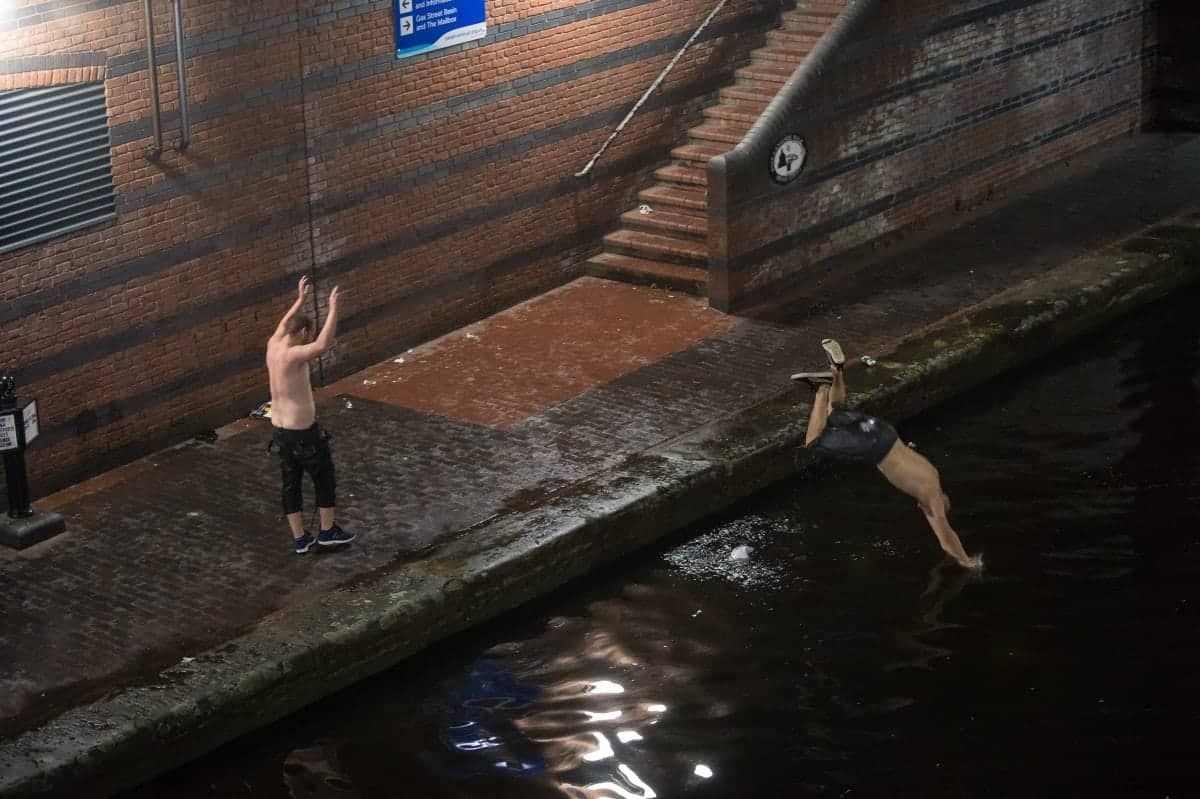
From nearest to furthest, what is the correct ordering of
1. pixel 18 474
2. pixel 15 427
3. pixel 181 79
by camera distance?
pixel 15 427 < pixel 18 474 < pixel 181 79

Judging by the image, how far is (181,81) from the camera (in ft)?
45.6

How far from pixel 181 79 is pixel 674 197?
569 cm

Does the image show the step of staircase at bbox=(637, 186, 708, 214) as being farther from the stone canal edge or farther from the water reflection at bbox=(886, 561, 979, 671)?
the water reflection at bbox=(886, 561, 979, 671)

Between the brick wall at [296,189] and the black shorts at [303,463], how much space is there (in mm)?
2200

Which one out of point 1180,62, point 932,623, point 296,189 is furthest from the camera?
point 1180,62

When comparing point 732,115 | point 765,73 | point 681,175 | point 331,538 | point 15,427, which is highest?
point 765,73

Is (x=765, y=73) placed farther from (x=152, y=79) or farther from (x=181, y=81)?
(x=152, y=79)

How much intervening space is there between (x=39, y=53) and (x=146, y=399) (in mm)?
2689

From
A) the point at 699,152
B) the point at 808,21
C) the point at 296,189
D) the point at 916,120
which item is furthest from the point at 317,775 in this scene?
the point at 808,21

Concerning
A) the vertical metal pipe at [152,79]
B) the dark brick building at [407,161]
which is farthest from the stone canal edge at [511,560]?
the vertical metal pipe at [152,79]

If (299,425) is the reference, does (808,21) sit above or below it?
above

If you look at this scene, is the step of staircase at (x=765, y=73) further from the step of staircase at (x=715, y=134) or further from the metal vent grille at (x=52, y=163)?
the metal vent grille at (x=52, y=163)

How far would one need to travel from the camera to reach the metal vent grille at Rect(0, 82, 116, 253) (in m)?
13.1

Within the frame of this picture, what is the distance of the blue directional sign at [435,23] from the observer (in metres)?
15.6
